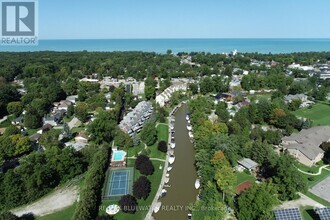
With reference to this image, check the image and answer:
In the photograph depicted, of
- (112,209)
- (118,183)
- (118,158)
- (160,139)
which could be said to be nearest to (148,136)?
(160,139)

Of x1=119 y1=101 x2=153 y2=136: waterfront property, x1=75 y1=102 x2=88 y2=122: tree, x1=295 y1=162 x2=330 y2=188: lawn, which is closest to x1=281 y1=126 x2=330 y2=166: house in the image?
x1=295 y1=162 x2=330 y2=188: lawn

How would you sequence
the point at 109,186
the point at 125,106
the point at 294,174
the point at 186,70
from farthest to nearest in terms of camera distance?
the point at 186,70 < the point at 125,106 < the point at 109,186 < the point at 294,174

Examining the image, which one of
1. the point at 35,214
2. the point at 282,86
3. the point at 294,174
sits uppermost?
the point at 282,86

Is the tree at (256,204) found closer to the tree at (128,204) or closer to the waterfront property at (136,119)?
the tree at (128,204)

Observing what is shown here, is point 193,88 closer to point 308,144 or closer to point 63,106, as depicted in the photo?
point 63,106

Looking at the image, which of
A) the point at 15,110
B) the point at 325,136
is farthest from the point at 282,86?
the point at 15,110

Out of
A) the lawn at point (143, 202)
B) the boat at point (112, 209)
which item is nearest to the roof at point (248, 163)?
the lawn at point (143, 202)

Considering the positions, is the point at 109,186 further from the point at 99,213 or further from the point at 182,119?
the point at 182,119
